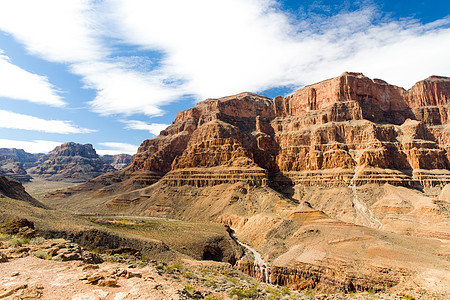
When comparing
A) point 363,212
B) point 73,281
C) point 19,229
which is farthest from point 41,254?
point 363,212

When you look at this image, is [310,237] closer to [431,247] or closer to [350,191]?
[431,247]

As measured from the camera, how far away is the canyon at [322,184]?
33.5 meters

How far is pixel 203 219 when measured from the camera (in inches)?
3403

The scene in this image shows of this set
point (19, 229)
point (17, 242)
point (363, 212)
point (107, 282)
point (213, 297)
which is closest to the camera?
point (107, 282)

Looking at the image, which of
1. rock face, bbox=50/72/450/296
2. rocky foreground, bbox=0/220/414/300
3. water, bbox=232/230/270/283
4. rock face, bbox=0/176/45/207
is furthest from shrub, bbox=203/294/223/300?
rock face, bbox=0/176/45/207

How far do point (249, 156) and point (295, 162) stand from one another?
1992cm

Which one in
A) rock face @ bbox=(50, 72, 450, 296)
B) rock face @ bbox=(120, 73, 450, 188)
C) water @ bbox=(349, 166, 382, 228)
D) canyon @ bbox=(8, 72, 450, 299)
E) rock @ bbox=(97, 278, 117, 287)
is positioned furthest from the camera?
rock face @ bbox=(120, 73, 450, 188)

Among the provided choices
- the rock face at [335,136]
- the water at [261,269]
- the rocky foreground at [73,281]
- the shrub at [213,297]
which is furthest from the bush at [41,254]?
the rock face at [335,136]

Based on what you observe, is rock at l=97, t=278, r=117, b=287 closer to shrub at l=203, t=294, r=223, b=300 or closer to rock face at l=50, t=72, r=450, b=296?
shrub at l=203, t=294, r=223, b=300

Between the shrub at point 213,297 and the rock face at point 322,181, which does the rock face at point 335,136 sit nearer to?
the rock face at point 322,181

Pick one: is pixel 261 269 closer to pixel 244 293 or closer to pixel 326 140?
pixel 244 293

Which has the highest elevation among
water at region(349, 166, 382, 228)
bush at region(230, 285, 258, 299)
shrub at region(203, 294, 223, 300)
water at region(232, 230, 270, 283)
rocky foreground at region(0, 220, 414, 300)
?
rocky foreground at region(0, 220, 414, 300)

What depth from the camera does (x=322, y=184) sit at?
317 feet

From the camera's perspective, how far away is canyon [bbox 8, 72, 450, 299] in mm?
33469
